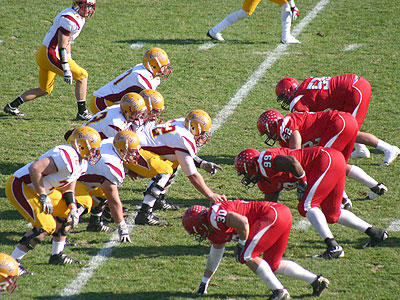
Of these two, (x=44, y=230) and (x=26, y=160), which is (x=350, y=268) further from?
(x=26, y=160)

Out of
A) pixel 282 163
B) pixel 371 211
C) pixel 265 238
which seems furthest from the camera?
pixel 371 211

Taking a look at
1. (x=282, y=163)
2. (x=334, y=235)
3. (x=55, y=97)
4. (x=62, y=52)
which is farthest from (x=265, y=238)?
(x=55, y=97)

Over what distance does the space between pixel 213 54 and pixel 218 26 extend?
696 mm

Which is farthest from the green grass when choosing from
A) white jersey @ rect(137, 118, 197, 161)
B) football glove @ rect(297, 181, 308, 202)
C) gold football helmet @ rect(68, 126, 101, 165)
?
gold football helmet @ rect(68, 126, 101, 165)

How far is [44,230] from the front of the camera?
5.38 metres

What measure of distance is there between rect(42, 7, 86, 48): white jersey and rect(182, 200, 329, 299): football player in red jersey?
4.12m

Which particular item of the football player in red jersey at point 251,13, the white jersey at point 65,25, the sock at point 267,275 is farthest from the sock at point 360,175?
the football player in red jersey at point 251,13

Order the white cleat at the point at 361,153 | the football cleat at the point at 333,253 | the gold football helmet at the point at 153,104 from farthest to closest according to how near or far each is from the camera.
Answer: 1. the white cleat at the point at 361,153
2. the gold football helmet at the point at 153,104
3. the football cleat at the point at 333,253

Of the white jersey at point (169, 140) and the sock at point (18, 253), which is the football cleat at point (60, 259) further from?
the white jersey at point (169, 140)

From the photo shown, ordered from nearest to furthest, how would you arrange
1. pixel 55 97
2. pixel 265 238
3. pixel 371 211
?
pixel 265 238 → pixel 371 211 → pixel 55 97

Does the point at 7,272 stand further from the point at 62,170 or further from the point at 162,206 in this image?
the point at 162,206

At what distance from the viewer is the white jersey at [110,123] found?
6512 millimetres

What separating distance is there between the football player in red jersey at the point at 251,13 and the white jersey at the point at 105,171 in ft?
18.6

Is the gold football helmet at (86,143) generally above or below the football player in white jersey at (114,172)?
above
